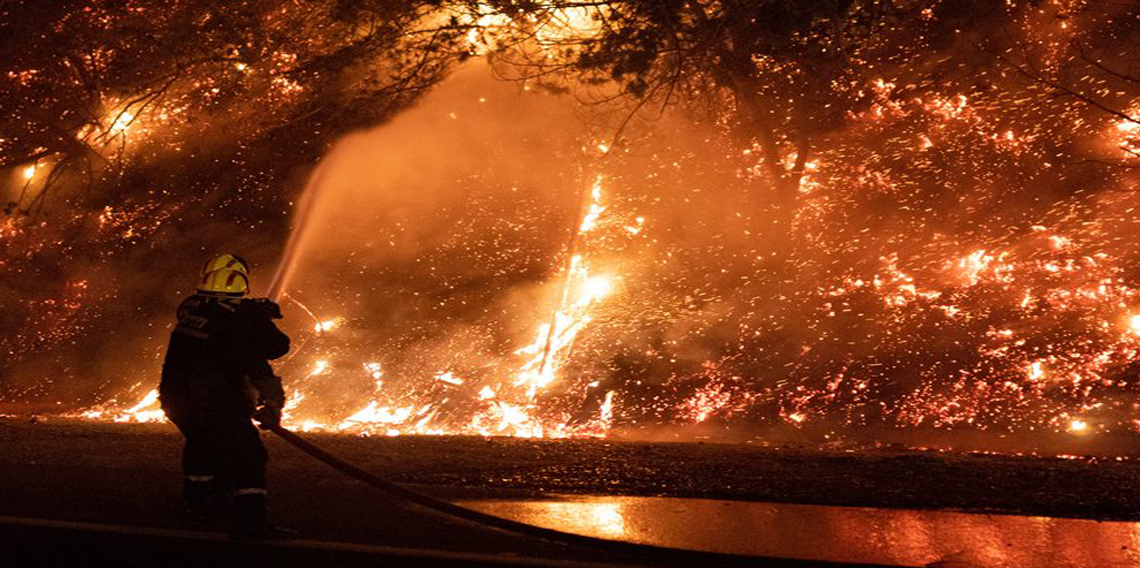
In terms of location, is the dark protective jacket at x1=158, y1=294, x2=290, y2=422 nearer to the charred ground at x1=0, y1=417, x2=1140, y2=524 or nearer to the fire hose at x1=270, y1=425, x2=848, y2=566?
the fire hose at x1=270, y1=425, x2=848, y2=566

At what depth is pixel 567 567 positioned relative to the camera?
174 inches

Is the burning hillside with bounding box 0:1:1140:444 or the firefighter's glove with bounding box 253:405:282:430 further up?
the burning hillside with bounding box 0:1:1140:444

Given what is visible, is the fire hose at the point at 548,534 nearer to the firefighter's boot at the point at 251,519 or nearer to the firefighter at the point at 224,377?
the firefighter at the point at 224,377

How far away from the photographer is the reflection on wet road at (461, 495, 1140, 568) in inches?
180

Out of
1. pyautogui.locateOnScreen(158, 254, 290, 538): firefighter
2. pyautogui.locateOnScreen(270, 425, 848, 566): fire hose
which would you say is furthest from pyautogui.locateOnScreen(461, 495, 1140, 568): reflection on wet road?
pyautogui.locateOnScreen(158, 254, 290, 538): firefighter

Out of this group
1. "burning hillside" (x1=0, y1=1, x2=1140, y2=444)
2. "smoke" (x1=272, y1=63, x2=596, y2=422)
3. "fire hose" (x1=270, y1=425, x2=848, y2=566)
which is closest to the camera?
"fire hose" (x1=270, y1=425, x2=848, y2=566)

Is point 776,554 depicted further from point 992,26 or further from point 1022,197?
point 992,26

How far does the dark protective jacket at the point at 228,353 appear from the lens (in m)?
4.96

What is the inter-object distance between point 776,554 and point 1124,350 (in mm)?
4265

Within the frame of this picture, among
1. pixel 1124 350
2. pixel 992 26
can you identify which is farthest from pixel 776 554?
pixel 992 26

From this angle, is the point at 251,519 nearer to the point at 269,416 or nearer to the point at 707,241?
the point at 269,416

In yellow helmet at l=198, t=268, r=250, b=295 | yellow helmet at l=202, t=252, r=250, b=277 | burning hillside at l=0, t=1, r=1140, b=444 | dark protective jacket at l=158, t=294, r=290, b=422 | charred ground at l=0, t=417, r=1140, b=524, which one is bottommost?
charred ground at l=0, t=417, r=1140, b=524

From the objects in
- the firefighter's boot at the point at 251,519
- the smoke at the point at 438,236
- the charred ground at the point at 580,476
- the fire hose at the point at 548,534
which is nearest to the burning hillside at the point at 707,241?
the smoke at the point at 438,236

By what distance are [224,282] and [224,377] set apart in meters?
0.46
